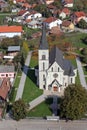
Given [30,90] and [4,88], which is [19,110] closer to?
[4,88]

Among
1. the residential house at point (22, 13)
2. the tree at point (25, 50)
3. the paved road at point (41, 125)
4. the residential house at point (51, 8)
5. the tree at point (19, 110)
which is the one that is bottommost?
the residential house at point (51, 8)

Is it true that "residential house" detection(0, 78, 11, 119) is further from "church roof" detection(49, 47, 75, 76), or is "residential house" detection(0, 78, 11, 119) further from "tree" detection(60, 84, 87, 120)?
"tree" detection(60, 84, 87, 120)

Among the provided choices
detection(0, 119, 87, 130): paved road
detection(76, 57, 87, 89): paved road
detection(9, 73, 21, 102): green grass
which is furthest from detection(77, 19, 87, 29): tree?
detection(0, 119, 87, 130): paved road

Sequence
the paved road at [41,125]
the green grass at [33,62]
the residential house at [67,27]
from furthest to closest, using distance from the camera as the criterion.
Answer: the residential house at [67,27] → the green grass at [33,62] → the paved road at [41,125]

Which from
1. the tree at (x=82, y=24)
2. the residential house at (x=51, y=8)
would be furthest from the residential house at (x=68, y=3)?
the tree at (x=82, y=24)

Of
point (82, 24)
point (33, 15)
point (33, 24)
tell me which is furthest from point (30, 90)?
point (33, 15)

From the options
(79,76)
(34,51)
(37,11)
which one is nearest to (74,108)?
(79,76)

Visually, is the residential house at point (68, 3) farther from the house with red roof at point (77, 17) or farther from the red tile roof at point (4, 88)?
the red tile roof at point (4, 88)
